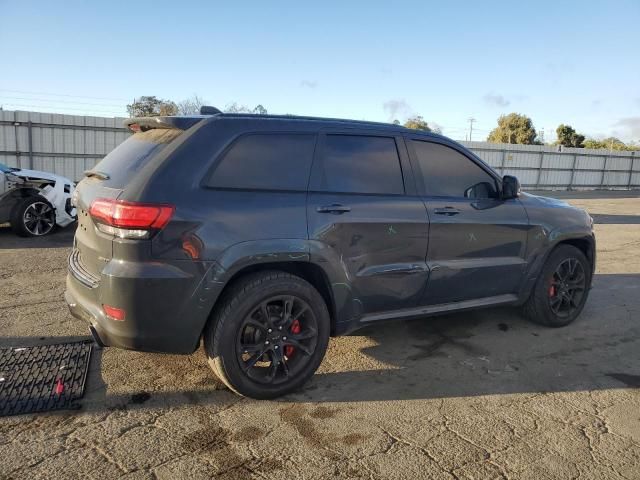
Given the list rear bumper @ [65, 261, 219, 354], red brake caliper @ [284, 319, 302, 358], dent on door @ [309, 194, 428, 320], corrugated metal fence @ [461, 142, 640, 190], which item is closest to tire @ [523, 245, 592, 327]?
dent on door @ [309, 194, 428, 320]

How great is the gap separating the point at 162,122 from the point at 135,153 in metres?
0.28

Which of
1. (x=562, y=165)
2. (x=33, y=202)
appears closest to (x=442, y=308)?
(x=33, y=202)

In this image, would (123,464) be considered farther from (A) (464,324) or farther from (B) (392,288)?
(A) (464,324)

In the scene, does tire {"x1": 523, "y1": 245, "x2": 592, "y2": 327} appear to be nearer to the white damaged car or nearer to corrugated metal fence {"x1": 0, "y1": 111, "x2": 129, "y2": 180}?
the white damaged car

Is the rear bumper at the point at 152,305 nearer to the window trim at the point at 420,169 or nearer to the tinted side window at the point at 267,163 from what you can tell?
the tinted side window at the point at 267,163

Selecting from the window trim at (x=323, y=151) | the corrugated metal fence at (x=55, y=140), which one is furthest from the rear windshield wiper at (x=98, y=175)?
the corrugated metal fence at (x=55, y=140)

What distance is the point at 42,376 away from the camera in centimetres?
354

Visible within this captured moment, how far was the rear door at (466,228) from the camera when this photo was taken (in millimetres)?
4082

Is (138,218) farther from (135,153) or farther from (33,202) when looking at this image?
(33,202)

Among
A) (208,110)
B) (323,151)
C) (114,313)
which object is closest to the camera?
(114,313)

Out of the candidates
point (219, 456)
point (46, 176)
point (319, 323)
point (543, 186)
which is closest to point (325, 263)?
point (319, 323)

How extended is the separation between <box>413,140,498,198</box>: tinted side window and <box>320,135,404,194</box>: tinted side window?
0.93 ft

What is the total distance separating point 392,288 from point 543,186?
26245 mm

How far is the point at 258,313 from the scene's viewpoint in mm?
3342
